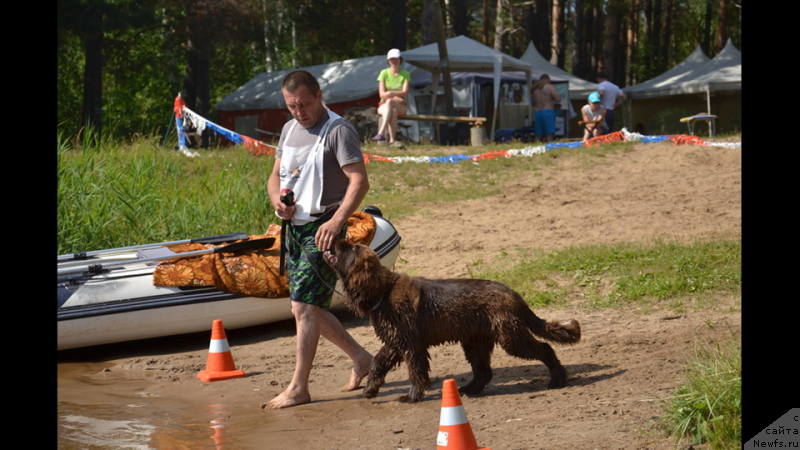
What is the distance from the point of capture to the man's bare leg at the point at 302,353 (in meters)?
5.32

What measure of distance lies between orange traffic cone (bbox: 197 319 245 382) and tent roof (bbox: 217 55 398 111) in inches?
683

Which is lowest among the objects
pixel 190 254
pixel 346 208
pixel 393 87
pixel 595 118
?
pixel 190 254

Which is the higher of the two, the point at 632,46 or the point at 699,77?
the point at 632,46

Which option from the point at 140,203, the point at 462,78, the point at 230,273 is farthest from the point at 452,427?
the point at 462,78

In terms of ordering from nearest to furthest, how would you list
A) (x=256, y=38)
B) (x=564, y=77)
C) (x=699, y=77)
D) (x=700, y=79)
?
1. (x=700, y=79)
2. (x=699, y=77)
3. (x=564, y=77)
4. (x=256, y=38)

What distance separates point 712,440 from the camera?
12.0ft

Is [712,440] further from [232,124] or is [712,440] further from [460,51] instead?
[232,124]

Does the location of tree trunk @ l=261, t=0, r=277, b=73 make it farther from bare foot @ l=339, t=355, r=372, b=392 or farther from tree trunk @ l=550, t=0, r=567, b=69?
bare foot @ l=339, t=355, r=372, b=392

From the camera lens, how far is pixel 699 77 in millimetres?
25984

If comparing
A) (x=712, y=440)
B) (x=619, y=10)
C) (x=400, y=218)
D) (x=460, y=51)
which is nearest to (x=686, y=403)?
(x=712, y=440)

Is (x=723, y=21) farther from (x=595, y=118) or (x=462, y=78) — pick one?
(x=595, y=118)

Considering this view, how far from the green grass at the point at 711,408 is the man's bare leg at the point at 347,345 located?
7.51 ft

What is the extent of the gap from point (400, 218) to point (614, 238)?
3247mm

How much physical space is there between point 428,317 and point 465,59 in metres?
16.2
